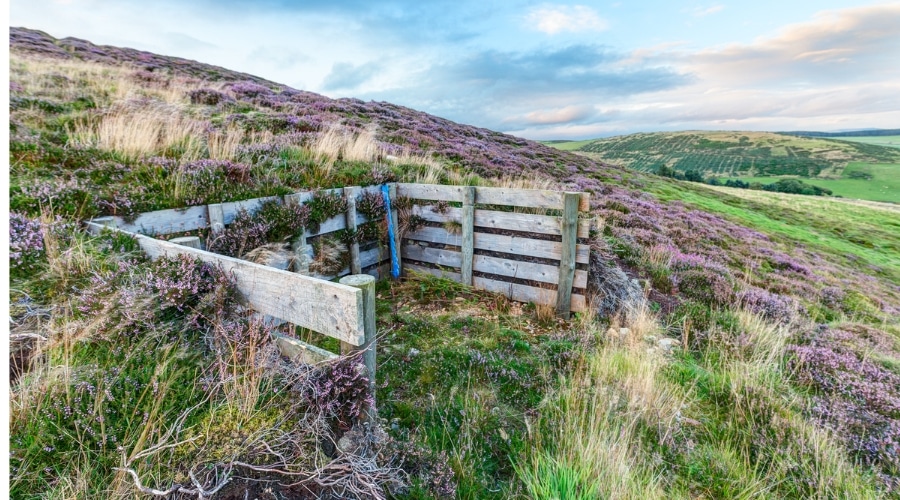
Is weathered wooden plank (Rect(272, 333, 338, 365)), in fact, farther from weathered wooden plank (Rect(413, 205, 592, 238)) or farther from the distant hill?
the distant hill

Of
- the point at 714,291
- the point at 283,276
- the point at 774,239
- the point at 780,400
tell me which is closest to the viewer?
the point at 283,276

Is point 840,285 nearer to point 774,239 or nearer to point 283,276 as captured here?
point 774,239

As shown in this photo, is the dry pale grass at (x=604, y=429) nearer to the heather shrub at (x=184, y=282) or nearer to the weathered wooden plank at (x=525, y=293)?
the weathered wooden plank at (x=525, y=293)

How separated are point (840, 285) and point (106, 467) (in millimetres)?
17806

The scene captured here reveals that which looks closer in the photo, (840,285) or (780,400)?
(780,400)

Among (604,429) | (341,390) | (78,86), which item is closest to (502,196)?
(604,429)

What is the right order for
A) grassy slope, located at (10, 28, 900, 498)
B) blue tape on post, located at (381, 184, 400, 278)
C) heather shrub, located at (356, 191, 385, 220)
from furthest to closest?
blue tape on post, located at (381, 184, 400, 278) → heather shrub, located at (356, 191, 385, 220) → grassy slope, located at (10, 28, 900, 498)

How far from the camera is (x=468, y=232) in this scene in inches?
283

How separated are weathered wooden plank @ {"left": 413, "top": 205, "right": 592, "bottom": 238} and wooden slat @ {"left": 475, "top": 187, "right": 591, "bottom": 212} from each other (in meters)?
0.20

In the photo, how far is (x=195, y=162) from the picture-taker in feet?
19.9

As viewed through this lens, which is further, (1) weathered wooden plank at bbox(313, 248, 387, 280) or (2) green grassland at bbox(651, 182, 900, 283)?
(2) green grassland at bbox(651, 182, 900, 283)

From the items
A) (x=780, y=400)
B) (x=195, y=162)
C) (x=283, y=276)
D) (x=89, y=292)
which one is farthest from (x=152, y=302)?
(x=780, y=400)

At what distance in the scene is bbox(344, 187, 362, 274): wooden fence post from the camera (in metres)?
7.09

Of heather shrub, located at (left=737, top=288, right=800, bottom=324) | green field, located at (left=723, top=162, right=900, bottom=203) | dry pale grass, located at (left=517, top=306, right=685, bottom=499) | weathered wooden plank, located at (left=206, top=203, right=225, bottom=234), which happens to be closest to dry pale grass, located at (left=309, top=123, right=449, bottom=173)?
weathered wooden plank, located at (left=206, top=203, right=225, bottom=234)
